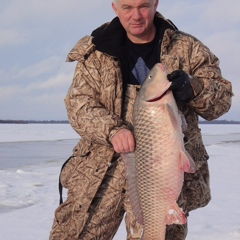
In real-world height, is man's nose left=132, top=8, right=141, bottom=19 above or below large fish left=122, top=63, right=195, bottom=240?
above

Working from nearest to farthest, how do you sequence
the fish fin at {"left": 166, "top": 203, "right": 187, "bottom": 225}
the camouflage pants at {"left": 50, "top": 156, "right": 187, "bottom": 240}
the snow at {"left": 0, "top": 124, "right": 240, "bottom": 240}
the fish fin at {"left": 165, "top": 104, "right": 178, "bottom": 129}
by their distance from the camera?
1. the fish fin at {"left": 165, "top": 104, "right": 178, "bottom": 129}
2. the fish fin at {"left": 166, "top": 203, "right": 187, "bottom": 225}
3. the camouflage pants at {"left": 50, "top": 156, "right": 187, "bottom": 240}
4. the snow at {"left": 0, "top": 124, "right": 240, "bottom": 240}

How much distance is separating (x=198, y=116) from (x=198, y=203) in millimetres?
705

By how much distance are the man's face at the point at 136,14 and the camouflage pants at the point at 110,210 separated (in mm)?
1038

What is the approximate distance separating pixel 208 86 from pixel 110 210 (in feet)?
4.13

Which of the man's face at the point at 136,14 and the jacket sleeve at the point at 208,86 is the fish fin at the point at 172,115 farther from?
the man's face at the point at 136,14

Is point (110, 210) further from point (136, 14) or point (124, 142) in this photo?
point (136, 14)

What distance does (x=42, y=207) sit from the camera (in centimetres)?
689

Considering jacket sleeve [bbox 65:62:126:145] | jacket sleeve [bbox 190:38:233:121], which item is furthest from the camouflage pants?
jacket sleeve [bbox 190:38:233:121]

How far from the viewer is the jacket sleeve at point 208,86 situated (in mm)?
3178

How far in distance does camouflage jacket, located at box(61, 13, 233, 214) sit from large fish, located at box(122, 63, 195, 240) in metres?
0.36

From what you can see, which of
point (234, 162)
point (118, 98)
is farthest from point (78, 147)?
point (234, 162)

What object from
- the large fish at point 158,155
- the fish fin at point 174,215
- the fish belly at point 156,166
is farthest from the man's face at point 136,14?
the fish fin at point 174,215

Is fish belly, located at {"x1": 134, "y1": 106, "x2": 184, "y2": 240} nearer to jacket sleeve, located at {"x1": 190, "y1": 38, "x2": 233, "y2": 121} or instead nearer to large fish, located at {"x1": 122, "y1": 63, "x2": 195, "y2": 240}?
large fish, located at {"x1": 122, "y1": 63, "x2": 195, "y2": 240}

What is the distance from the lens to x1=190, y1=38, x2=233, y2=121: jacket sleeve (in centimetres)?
318
